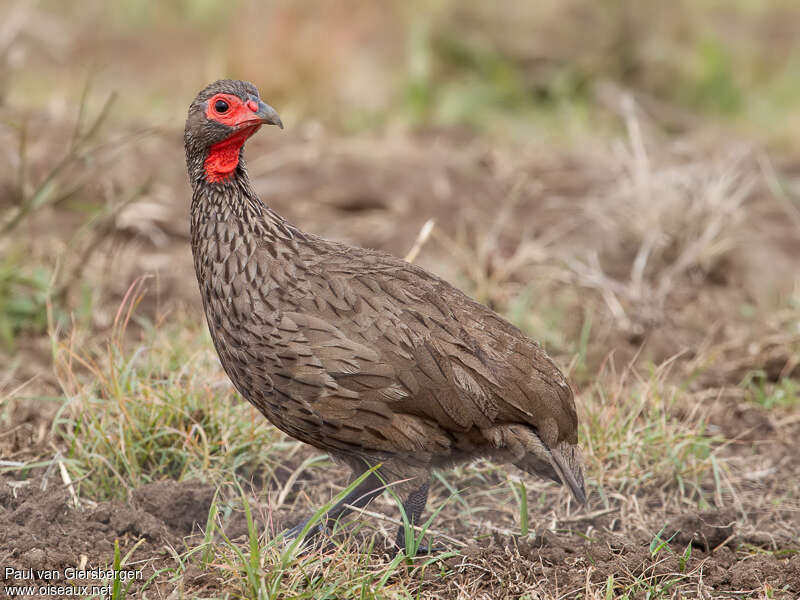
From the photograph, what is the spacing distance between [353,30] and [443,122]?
136 centimetres

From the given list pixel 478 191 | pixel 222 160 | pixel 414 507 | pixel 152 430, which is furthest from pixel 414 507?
→ pixel 478 191

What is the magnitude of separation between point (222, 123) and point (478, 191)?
3828 millimetres

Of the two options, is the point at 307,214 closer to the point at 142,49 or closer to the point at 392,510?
the point at 392,510

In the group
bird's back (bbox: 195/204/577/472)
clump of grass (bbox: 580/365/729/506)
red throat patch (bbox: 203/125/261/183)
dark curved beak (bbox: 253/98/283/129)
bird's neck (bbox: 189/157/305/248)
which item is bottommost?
clump of grass (bbox: 580/365/729/506)

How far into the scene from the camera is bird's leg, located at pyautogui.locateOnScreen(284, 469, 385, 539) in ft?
11.1

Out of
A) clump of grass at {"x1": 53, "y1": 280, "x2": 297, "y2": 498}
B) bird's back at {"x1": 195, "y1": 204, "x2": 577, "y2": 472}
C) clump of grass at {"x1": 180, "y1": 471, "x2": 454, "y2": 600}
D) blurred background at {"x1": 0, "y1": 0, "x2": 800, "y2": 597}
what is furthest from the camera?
blurred background at {"x1": 0, "y1": 0, "x2": 800, "y2": 597}

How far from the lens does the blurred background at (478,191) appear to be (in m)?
4.24

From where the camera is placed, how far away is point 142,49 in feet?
34.5

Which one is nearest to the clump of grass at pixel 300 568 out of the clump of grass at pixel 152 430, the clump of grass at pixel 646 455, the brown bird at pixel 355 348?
the brown bird at pixel 355 348

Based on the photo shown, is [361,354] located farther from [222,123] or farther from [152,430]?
[152,430]

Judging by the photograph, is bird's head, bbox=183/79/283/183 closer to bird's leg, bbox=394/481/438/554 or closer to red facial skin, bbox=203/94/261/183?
red facial skin, bbox=203/94/261/183

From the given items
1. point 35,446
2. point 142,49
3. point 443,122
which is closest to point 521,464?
point 35,446

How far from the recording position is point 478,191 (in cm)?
691

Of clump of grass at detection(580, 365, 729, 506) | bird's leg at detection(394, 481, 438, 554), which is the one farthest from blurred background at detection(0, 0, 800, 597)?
bird's leg at detection(394, 481, 438, 554)
